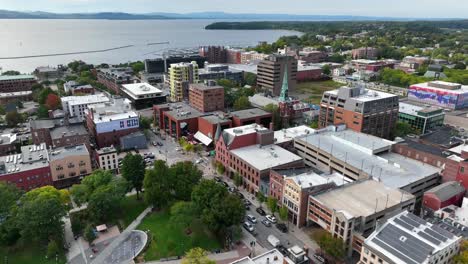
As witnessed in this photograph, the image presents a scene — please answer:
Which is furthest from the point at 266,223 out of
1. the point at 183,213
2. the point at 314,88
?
the point at 314,88

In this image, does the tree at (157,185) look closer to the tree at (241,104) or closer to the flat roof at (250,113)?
the flat roof at (250,113)

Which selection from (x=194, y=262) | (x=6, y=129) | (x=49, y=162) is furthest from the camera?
(x=6, y=129)

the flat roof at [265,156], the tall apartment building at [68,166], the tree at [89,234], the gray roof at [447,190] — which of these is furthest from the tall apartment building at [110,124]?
the gray roof at [447,190]

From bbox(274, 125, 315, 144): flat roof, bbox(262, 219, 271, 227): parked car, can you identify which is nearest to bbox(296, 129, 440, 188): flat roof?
bbox(274, 125, 315, 144): flat roof

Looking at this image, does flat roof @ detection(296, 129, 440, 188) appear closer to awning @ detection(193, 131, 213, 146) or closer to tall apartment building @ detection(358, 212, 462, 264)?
tall apartment building @ detection(358, 212, 462, 264)

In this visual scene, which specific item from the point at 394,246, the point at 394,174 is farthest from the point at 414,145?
the point at 394,246

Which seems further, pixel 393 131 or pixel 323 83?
pixel 323 83

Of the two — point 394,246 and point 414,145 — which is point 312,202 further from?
point 414,145
